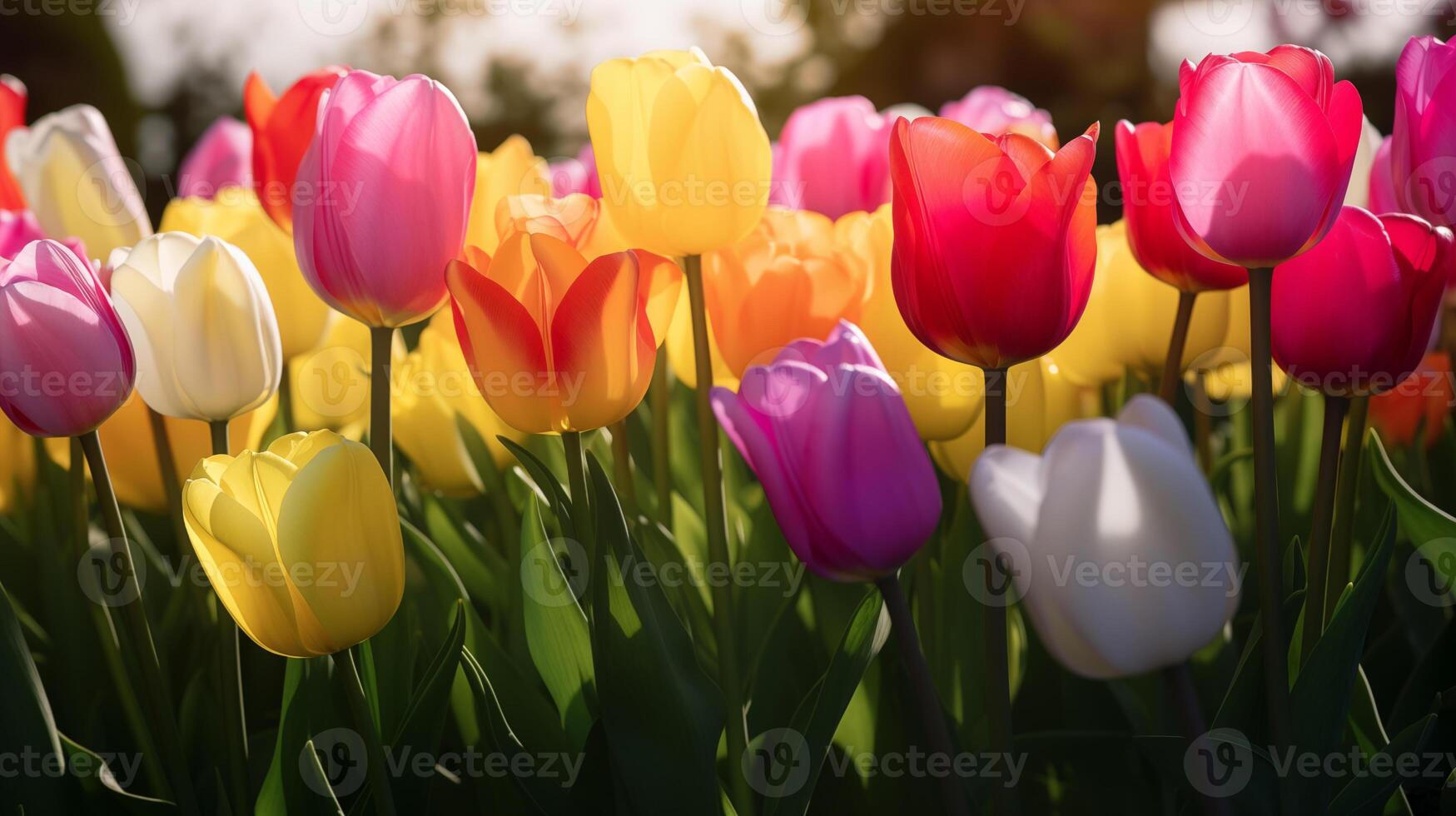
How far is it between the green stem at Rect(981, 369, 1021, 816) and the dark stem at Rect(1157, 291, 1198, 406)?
1.03ft

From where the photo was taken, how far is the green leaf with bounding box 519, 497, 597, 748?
0.91m

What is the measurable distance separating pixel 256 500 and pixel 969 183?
1.74 feet

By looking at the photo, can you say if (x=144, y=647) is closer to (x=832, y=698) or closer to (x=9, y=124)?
(x=832, y=698)

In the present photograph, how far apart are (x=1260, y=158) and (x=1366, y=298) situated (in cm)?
15

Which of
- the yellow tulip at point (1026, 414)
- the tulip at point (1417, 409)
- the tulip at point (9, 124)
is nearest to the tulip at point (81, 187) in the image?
the tulip at point (9, 124)

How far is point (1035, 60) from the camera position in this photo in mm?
8438

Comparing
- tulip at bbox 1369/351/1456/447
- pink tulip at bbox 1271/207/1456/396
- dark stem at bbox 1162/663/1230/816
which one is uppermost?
pink tulip at bbox 1271/207/1456/396

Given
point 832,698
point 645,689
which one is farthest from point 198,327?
point 832,698

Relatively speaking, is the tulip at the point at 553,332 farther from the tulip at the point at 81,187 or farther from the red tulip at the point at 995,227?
the tulip at the point at 81,187

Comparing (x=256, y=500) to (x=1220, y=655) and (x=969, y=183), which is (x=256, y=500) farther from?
(x=1220, y=655)

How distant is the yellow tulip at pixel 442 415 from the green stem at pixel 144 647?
1.24ft

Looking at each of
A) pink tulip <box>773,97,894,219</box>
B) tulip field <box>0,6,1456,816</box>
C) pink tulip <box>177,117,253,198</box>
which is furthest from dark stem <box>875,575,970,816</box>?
pink tulip <box>177,117,253,198</box>

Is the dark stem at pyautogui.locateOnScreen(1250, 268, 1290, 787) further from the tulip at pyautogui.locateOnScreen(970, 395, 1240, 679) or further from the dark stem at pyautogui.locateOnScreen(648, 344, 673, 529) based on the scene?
the dark stem at pyautogui.locateOnScreen(648, 344, 673, 529)

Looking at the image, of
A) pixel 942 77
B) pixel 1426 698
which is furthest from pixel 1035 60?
pixel 1426 698
